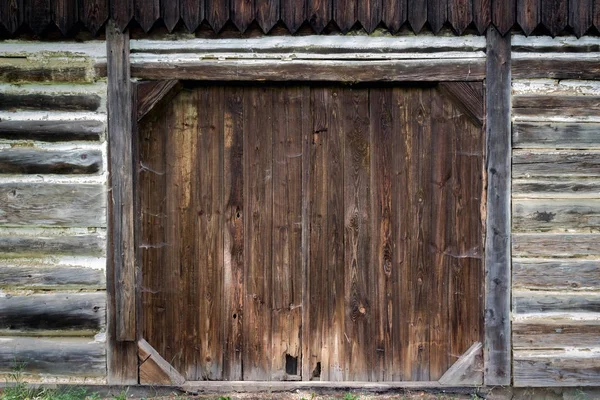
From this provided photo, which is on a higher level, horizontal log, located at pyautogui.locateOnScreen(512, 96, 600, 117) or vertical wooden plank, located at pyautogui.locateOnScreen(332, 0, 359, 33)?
vertical wooden plank, located at pyautogui.locateOnScreen(332, 0, 359, 33)

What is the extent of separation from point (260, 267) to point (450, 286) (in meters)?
1.41

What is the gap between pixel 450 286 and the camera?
4129mm

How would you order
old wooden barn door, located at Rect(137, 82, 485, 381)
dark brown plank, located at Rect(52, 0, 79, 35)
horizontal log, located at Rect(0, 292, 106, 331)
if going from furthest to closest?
old wooden barn door, located at Rect(137, 82, 485, 381), horizontal log, located at Rect(0, 292, 106, 331), dark brown plank, located at Rect(52, 0, 79, 35)

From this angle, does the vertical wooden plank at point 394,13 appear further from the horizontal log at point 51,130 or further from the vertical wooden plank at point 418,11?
the horizontal log at point 51,130

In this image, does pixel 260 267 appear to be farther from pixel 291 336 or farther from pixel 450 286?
pixel 450 286

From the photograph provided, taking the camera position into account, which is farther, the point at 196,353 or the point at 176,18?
the point at 196,353

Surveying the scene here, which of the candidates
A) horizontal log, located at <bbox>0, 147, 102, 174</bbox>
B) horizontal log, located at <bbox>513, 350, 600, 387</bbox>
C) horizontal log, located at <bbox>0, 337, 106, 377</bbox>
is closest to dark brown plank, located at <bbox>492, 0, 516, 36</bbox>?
horizontal log, located at <bbox>513, 350, 600, 387</bbox>

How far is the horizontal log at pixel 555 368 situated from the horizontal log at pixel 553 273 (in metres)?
0.48

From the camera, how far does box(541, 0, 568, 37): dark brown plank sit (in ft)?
12.8

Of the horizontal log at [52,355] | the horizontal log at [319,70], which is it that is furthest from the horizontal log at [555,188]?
the horizontal log at [52,355]

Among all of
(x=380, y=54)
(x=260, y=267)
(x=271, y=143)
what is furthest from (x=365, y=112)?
(x=260, y=267)

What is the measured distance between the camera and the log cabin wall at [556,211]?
156 inches

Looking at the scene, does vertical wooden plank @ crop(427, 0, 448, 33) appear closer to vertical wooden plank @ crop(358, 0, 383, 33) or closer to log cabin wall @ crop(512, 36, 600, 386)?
vertical wooden plank @ crop(358, 0, 383, 33)

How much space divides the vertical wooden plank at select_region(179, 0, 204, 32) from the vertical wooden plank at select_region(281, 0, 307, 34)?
572 mm
